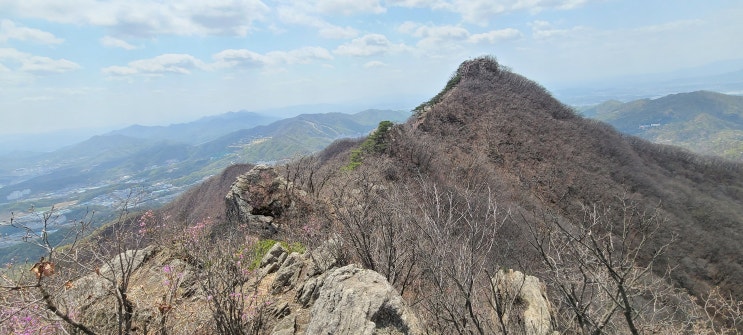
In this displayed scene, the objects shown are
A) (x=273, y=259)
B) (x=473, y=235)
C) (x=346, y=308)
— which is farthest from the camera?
(x=273, y=259)

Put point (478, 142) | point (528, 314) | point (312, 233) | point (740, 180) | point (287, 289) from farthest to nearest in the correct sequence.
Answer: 1. point (740, 180)
2. point (478, 142)
3. point (312, 233)
4. point (528, 314)
5. point (287, 289)

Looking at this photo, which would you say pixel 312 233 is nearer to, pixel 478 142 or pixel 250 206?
pixel 250 206

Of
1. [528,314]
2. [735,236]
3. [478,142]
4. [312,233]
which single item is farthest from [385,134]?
[735,236]

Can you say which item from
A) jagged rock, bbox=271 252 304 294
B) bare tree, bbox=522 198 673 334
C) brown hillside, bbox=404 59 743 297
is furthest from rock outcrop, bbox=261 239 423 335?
brown hillside, bbox=404 59 743 297

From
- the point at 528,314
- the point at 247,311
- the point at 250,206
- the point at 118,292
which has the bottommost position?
the point at 528,314

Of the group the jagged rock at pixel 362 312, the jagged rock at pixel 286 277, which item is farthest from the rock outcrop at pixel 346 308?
the jagged rock at pixel 286 277

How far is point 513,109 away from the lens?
206 ft

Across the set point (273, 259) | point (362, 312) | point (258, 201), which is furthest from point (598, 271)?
point (258, 201)

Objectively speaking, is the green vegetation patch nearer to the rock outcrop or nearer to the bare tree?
the rock outcrop

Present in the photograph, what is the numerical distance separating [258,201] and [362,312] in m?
17.3

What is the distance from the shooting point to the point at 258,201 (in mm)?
22422

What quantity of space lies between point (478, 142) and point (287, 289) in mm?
45500

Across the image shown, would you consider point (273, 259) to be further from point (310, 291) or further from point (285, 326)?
point (285, 326)

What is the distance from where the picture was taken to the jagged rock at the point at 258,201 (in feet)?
70.4
